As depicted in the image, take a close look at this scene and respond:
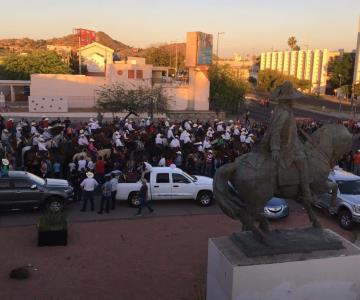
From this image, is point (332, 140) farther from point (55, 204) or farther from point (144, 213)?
point (55, 204)

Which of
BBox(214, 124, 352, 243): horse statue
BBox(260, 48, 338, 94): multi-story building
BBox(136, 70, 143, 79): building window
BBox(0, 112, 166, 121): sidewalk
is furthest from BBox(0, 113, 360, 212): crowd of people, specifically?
BBox(260, 48, 338, 94): multi-story building

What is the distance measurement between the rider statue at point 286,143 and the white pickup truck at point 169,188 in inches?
329

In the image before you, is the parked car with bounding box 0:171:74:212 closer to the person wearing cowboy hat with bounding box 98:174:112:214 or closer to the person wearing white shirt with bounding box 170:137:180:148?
the person wearing cowboy hat with bounding box 98:174:112:214

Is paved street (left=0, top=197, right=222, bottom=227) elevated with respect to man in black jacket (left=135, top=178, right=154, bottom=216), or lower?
lower

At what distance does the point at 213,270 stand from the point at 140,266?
3.40m

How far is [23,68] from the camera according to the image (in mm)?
62500

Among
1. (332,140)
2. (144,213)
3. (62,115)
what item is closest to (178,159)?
(144,213)

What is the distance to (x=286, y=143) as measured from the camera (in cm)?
836

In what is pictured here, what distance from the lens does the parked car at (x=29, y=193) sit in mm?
14703

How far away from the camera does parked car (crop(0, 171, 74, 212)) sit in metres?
14.7

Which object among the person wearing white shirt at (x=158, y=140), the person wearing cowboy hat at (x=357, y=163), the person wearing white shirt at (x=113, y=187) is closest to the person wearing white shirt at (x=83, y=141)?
the person wearing white shirt at (x=158, y=140)

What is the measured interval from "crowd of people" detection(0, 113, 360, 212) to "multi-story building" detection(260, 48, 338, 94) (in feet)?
242

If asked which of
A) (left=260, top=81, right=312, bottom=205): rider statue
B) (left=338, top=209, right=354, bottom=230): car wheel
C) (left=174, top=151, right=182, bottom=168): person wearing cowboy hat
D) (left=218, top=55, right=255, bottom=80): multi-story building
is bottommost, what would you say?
(left=338, top=209, right=354, bottom=230): car wheel

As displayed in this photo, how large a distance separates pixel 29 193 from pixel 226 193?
28.5 ft
